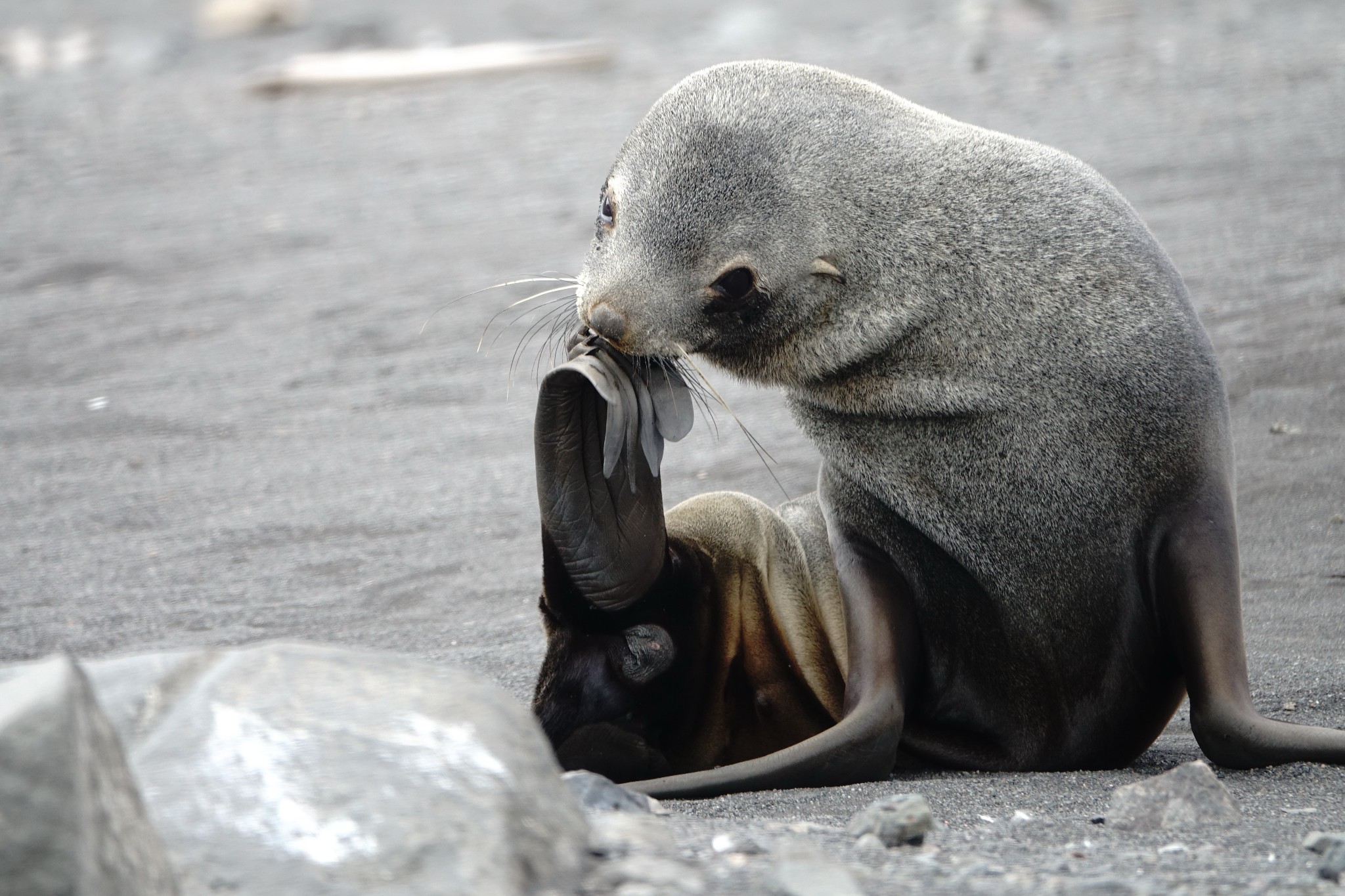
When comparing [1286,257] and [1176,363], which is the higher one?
[1176,363]

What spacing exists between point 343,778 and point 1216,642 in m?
1.92

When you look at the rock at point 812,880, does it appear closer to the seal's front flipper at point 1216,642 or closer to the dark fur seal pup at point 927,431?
the dark fur seal pup at point 927,431

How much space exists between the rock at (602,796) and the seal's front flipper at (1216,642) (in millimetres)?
1202

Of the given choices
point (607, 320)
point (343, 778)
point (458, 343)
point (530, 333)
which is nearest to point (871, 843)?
point (343, 778)

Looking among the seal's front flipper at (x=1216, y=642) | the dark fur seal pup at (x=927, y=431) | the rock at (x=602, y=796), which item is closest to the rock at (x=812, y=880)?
the rock at (x=602, y=796)

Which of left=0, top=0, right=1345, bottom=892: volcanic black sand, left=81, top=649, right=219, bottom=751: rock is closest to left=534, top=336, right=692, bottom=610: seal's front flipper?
left=0, top=0, right=1345, bottom=892: volcanic black sand

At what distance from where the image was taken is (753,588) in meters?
3.73

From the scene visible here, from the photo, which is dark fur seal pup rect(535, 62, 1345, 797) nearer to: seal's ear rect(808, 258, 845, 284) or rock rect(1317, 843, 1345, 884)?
seal's ear rect(808, 258, 845, 284)

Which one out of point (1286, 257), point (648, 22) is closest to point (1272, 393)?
point (1286, 257)

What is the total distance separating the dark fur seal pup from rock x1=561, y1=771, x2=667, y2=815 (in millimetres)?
539

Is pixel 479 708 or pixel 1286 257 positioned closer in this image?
pixel 479 708

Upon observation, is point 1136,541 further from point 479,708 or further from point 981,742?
point 479,708

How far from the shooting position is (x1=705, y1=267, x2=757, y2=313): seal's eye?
10.5ft

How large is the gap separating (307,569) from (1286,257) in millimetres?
4284
